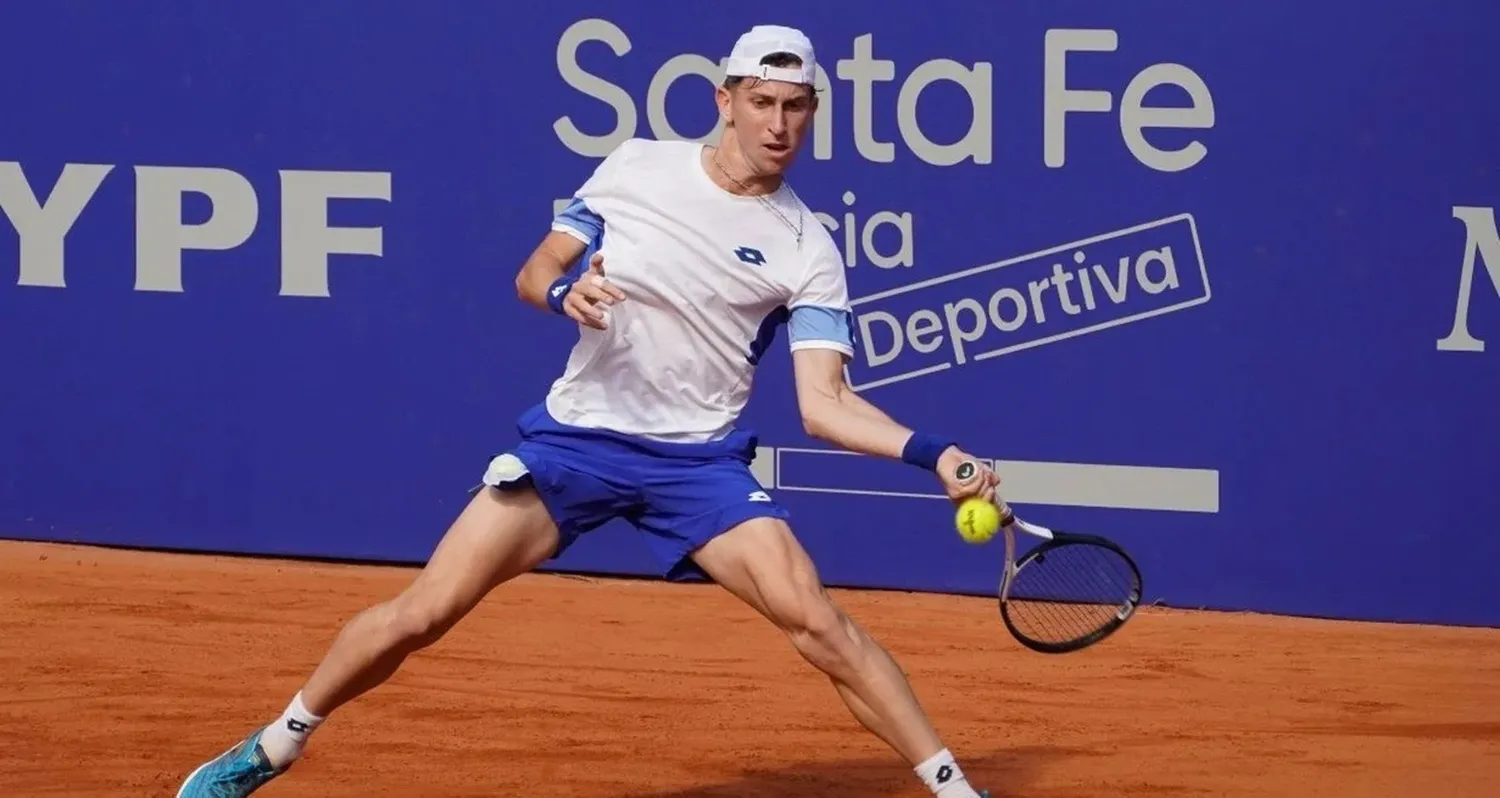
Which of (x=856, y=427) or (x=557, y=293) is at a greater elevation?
(x=557, y=293)

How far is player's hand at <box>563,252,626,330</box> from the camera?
416 centimetres

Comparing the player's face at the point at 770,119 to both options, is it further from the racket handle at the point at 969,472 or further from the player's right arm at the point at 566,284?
the racket handle at the point at 969,472

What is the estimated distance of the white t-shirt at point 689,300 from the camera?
4.50 meters

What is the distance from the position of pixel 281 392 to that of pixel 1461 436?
3.83m

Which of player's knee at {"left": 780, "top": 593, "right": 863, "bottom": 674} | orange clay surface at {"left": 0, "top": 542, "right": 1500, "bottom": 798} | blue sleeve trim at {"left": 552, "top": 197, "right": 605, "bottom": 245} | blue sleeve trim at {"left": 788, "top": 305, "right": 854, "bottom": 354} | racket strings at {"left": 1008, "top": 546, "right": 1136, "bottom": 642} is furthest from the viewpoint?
orange clay surface at {"left": 0, "top": 542, "right": 1500, "bottom": 798}

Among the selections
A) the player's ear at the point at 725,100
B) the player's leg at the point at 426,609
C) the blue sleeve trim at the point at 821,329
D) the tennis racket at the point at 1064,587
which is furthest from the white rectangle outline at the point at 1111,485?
the player's leg at the point at 426,609

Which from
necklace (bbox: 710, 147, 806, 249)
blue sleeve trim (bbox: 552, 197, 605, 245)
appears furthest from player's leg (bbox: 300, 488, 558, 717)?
necklace (bbox: 710, 147, 806, 249)

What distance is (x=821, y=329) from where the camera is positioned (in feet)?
14.8

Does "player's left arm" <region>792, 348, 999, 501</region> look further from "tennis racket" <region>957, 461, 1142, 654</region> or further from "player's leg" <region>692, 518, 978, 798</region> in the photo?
"player's leg" <region>692, 518, 978, 798</region>


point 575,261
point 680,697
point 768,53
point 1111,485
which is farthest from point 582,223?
point 1111,485

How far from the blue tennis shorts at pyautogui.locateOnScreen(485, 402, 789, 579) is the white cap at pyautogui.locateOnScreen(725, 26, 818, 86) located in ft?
2.43

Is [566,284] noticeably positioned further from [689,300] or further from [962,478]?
[962,478]

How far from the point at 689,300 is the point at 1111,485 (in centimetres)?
287

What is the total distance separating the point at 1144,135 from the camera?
6.89 metres
